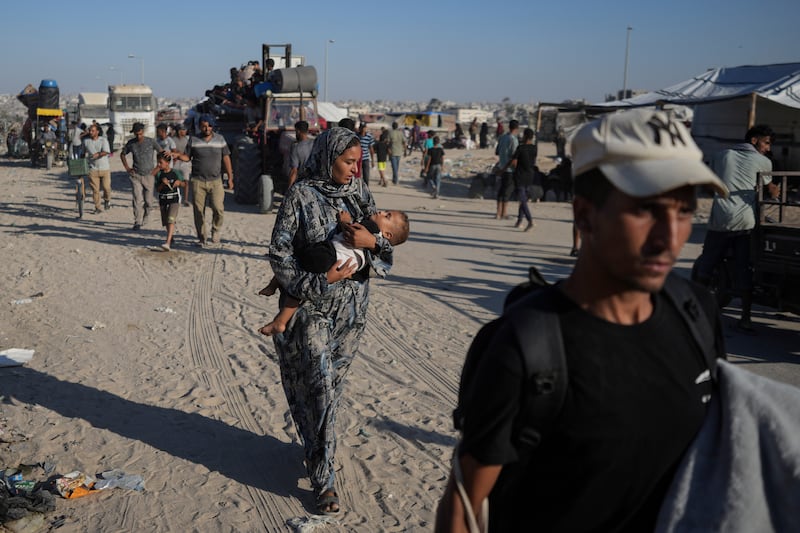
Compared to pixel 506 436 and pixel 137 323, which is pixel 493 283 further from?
pixel 506 436

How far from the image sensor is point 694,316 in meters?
1.69

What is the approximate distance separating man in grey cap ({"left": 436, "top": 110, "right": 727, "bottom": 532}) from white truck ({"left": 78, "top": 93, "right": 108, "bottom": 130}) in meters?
38.4

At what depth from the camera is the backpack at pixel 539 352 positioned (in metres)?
1.48

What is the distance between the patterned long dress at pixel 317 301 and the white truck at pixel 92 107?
3582cm

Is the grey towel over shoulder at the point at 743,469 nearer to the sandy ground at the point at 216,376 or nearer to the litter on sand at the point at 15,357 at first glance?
A: the sandy ground at the point at 216,376

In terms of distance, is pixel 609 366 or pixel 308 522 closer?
pixel 609 366

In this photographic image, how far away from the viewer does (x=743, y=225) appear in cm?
748

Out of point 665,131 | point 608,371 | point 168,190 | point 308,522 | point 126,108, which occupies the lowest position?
point 308,522

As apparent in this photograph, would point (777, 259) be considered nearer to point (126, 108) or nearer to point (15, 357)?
point (15, 357)

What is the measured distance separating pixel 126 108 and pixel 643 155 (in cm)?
3707

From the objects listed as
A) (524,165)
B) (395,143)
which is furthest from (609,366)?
(395,143)

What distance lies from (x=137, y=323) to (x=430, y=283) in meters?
3.68

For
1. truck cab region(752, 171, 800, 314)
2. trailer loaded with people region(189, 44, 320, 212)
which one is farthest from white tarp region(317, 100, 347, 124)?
truck cab region(752, 171, 800, 314)

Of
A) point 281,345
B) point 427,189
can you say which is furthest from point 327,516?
point 427,189
